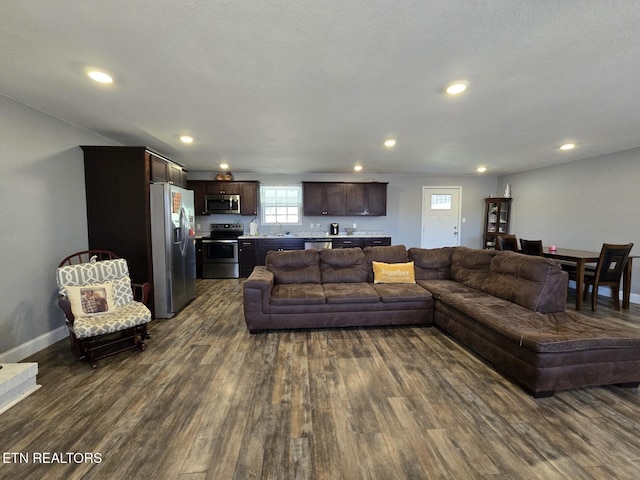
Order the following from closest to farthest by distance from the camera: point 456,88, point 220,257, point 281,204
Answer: point 456,88, point 220,257, point 281,204

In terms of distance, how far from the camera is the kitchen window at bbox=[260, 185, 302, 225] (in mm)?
6754

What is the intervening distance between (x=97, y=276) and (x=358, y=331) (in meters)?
2.98

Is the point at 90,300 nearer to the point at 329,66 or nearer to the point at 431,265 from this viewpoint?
the point at 329,66

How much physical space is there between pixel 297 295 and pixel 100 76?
271 centimetres

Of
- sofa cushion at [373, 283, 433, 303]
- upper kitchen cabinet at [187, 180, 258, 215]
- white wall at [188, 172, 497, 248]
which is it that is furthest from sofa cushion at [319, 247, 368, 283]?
upper kitchen cabinet at [187, 180, 258, 215]

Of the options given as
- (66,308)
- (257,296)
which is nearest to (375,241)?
(257,296)

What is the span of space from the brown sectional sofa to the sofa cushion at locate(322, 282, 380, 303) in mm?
12

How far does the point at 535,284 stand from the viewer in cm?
276

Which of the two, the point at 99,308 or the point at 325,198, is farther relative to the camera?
the point at 325,198

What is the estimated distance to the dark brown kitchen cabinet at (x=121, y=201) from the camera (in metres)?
3.35

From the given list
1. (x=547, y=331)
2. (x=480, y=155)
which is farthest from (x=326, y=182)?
(x=547, y=331)

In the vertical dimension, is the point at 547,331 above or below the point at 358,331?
above

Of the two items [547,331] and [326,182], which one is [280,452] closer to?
[547,331]

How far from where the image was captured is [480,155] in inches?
187
